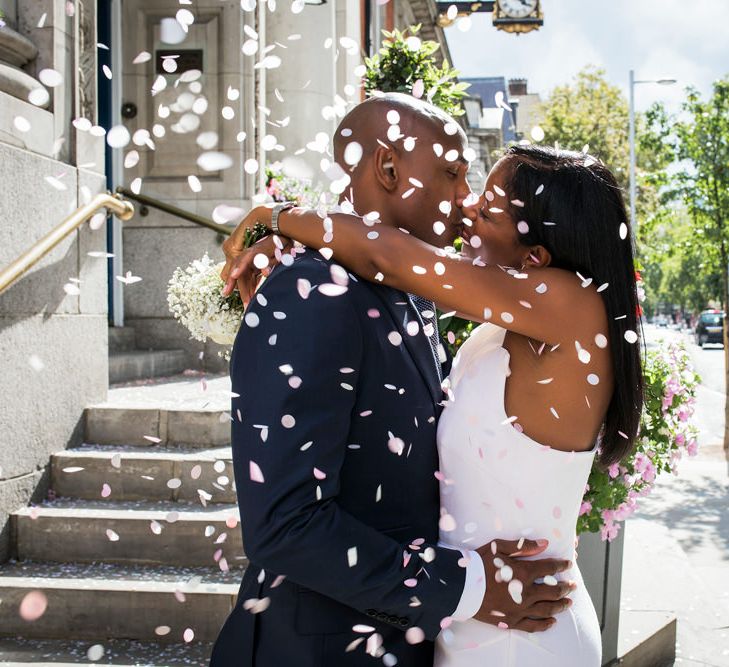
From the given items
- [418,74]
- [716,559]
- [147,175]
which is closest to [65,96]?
[147,175]

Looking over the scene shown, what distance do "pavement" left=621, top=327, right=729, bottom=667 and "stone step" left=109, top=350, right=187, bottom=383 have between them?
4616 millimetres

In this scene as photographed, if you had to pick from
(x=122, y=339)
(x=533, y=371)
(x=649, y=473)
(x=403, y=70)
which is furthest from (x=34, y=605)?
(x=403, y=70)

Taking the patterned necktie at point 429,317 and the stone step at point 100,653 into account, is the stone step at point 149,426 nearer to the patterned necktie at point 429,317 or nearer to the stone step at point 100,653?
the stone step at point 100,653

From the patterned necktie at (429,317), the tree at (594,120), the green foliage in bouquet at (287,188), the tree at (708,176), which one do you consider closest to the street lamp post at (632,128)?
the tree at (594,120)

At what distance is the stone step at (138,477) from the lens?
18.6 feet

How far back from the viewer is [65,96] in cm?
612

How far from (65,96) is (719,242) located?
11.0 metres

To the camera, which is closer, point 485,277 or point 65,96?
point 485,277

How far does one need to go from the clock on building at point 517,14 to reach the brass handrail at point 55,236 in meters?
18.8

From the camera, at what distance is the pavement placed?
5.95 meters

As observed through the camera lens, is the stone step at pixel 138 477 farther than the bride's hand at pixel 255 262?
Yes

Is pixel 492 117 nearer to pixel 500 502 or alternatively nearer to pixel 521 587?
pixel 500 502

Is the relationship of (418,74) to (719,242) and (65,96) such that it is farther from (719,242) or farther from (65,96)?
(719,242)

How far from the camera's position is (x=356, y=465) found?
6.25 ft
